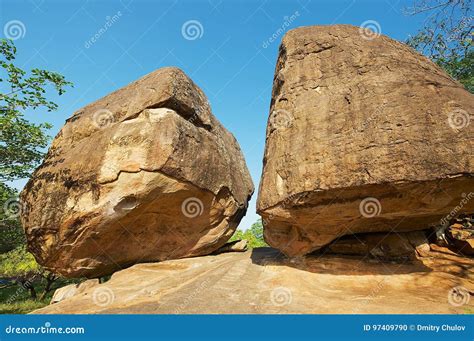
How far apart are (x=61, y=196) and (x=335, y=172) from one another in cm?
697

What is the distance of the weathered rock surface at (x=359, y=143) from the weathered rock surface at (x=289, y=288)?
2.78ft

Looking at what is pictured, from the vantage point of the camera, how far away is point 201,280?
6.64 meters

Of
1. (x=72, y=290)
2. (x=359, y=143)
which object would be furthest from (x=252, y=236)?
(x=359, y=143)

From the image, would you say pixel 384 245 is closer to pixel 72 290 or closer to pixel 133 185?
pixel 133 185

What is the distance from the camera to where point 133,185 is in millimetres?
7375

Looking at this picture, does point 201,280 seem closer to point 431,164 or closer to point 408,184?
point 408,184

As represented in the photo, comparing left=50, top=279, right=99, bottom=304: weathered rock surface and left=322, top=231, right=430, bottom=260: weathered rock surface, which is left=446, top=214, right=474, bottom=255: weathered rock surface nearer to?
left=322, top=231, right=430, bottom=260: weathered rock surface

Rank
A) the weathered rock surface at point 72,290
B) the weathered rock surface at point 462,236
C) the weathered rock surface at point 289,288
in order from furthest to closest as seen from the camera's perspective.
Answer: the weathered rock surface at point 72,290 → the weathered rock surface at point 462,236 → the weathered rock surface at point 289,288

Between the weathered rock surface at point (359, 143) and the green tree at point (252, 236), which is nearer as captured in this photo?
the weathered rock surface at point (359, 143)

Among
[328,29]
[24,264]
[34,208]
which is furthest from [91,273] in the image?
[24,264]

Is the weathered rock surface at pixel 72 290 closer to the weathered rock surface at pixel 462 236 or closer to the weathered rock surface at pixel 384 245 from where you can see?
the weathered rock surface at pixel 384 245

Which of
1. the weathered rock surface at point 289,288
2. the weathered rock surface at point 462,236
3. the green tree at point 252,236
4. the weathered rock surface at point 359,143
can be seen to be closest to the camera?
the weathered rock surface at point 289,288

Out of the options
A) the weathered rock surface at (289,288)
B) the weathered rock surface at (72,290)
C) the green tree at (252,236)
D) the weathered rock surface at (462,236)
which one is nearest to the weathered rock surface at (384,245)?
the weathered rock surface at (289,288)

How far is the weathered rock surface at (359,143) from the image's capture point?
5.37 metres
